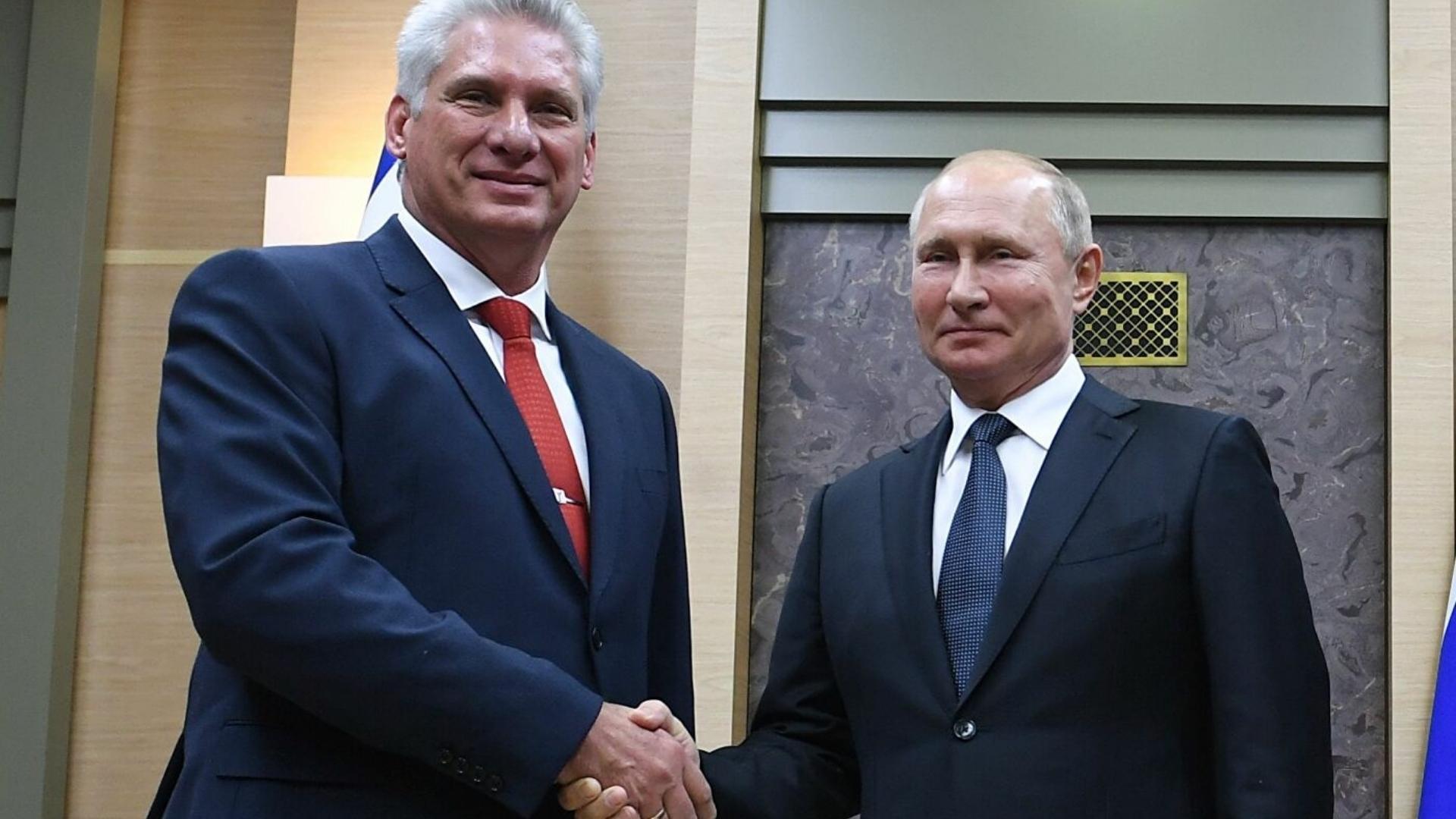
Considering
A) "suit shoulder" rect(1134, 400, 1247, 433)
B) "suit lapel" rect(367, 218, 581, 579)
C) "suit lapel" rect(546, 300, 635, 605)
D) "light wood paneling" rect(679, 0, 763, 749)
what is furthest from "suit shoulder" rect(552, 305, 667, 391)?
"light wood paneling" rect(679, 0, 763, 749)

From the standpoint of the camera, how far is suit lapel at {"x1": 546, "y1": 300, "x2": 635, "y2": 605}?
2098mm

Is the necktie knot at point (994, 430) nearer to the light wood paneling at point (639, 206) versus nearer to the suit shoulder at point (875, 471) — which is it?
the suit shoulder at point (875, 471)

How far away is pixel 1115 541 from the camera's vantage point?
228 cm

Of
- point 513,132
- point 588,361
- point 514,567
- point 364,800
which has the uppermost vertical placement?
point 513,132

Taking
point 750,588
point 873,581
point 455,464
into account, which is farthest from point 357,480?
point 750,588

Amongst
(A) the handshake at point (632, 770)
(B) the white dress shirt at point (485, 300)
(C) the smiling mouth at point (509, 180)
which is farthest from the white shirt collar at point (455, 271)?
(A) the handshake at point (632, 770)

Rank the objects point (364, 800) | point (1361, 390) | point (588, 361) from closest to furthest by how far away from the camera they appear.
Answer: point (364, 800) → point (588, 361) → point (1361, 390)

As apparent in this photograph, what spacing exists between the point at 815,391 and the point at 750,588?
19.4 inches

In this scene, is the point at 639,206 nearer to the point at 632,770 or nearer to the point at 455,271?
the point at 455,271

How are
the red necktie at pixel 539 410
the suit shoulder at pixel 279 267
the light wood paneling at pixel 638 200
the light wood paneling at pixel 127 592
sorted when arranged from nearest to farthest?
the suit shoulder at pixel 279 267 < the red necktie at pixel 539 410 < the light wood paneling at pixel 638 200 < the light wood paneling at pixel 127 592

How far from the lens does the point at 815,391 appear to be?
4023 mm

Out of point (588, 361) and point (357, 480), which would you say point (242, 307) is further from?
point (588, 361)

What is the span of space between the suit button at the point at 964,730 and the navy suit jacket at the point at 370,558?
0.43 m

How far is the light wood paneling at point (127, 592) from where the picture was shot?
15.3 feet
